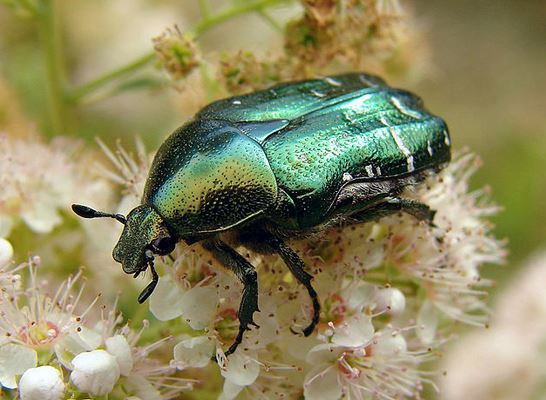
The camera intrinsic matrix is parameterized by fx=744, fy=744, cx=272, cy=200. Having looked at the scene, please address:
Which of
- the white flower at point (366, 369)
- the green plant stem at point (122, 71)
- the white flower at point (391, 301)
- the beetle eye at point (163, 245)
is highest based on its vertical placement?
the green plant stem at point (122, 71)

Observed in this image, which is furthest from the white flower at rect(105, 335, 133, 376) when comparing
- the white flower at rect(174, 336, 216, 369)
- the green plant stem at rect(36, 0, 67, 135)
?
the green plant stem at rect(36, 0, 67, 135)

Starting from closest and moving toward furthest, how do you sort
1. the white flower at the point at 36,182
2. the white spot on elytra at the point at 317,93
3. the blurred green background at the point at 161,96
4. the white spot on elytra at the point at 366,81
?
the white spot on elytra at the point at 317,93
the white spot on elytra at the point at 366,81
the white flower at the point at 36,182
the blurred green background at the point at 161,96

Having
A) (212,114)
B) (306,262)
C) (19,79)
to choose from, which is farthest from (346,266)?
(19,79)

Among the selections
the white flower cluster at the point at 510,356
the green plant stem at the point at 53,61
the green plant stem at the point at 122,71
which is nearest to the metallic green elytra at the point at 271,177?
the green plant stem at the point at 122,71

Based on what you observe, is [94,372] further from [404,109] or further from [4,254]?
[404,109]

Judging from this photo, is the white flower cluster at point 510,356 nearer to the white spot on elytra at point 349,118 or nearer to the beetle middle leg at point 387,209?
the beetle middle leg at point 387,209
